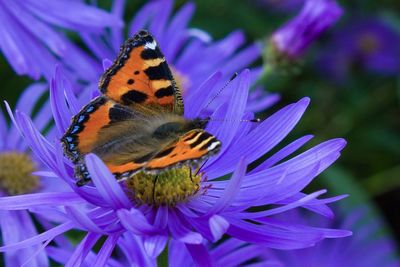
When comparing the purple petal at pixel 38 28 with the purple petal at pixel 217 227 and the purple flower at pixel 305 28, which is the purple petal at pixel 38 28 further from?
the purple petal at pixel 217 227

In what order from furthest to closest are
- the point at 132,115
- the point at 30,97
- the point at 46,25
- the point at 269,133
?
the point at 46,25, the point at 30,97, the point at 132,115, the point at 269,133

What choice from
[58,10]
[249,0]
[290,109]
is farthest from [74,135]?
[249,0]

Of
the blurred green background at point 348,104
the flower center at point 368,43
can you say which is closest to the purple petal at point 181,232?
the blurred green background at point 348,104

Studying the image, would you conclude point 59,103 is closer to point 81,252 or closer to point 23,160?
point 81,252

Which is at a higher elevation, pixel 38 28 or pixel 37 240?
pixel 38 28

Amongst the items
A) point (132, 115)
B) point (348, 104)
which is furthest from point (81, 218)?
point (348, 104)

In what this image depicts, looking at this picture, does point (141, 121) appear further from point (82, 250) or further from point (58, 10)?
point (58, 10)

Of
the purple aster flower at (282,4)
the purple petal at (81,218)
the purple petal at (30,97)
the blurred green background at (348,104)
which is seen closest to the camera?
the purple petal at (81,218)
